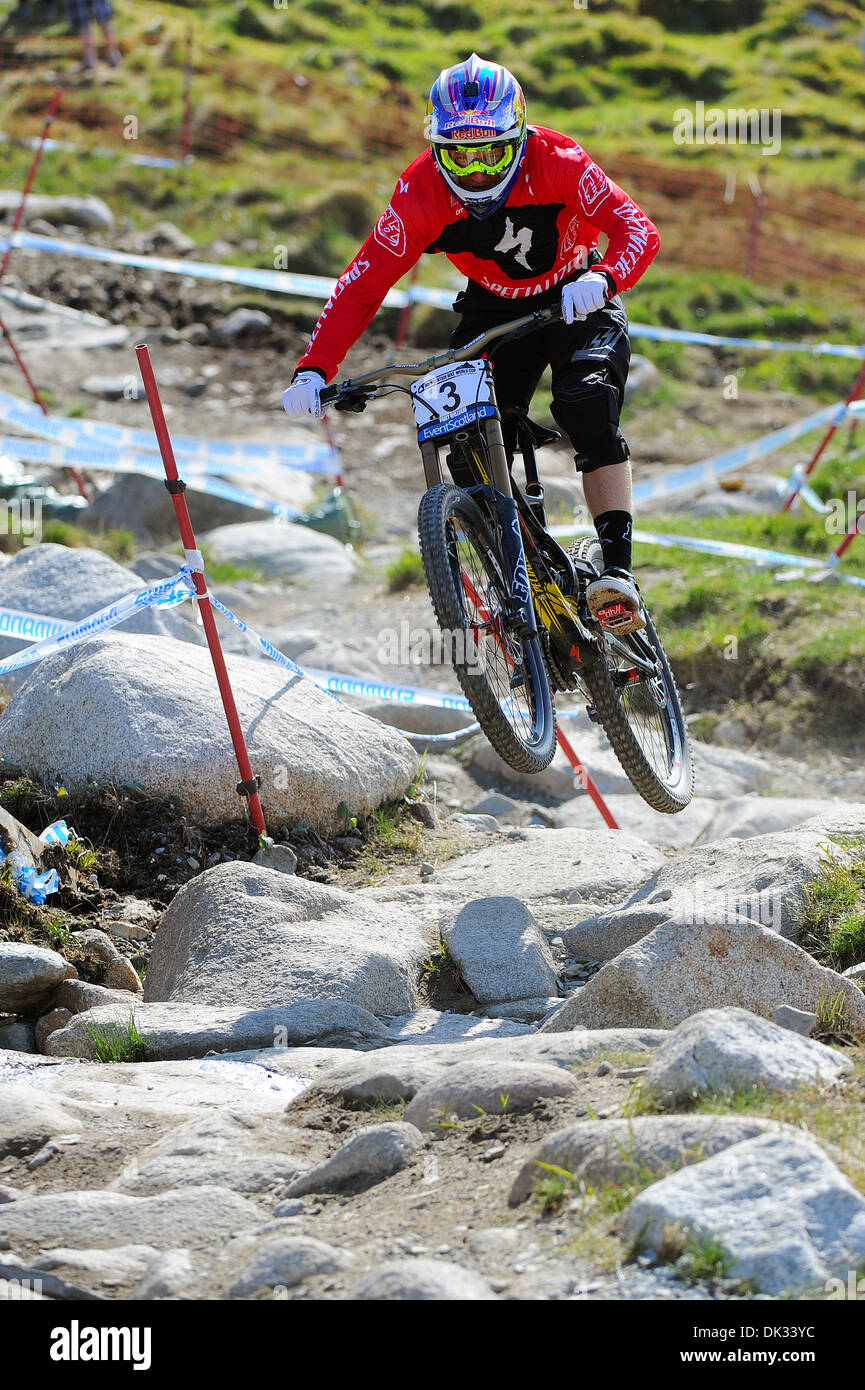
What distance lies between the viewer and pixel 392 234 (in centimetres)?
527

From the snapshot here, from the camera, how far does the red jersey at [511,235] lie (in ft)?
17.0

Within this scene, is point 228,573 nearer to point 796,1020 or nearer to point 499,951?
point 499,951

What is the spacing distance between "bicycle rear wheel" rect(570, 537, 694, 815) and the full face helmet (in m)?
1.52

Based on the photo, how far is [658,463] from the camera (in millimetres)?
13219

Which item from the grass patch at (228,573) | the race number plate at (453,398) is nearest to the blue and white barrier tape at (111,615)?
the race number plate at (453,398)

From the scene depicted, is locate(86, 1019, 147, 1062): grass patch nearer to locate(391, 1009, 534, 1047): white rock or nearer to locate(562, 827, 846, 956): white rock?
locate(391, 1009, 534, 1047): white rock

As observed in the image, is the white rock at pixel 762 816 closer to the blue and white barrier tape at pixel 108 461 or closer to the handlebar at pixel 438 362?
the handlebar at pixel 438 362

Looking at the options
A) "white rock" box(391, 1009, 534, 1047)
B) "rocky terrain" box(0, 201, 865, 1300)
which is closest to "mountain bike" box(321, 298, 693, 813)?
"rocky terrain" box(0, 201, 865, 1300)

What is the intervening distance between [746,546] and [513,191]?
17.5 ft

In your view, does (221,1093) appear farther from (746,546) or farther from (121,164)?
(121,164)

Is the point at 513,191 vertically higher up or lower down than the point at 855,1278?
higher up

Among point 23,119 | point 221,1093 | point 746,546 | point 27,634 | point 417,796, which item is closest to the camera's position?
point 221,1093

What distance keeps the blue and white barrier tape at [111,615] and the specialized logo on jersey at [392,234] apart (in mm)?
1429

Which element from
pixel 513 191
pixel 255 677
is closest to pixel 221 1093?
pixel 255 677
